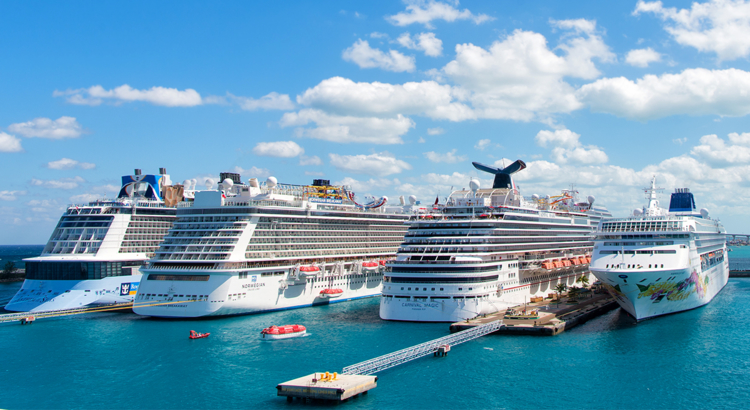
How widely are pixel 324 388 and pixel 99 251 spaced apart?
5065cm

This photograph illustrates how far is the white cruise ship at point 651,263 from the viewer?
189 feet

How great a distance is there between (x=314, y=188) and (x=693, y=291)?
53146 millimetres

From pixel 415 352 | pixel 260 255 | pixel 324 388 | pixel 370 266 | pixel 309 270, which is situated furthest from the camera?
pixel 370 266

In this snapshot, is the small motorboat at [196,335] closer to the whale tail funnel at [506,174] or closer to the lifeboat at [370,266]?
the lifeboat at [370,266]

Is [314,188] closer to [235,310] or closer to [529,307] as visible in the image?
[235,310]

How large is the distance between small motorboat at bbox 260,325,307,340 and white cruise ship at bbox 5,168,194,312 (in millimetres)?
28759

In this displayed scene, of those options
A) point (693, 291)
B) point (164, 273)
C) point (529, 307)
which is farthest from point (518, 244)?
point (164, 273)

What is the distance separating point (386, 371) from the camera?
43312 millimetres

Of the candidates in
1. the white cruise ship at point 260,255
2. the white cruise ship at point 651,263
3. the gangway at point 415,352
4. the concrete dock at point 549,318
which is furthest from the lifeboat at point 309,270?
the white cruise ship at point 651,263

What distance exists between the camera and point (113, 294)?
7338 centimetres

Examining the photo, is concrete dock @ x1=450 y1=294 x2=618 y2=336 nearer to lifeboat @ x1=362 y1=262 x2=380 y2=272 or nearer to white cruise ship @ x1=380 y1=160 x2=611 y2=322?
Result: white cruise ship @ x1=380 y1=160 x2=611 y2=322

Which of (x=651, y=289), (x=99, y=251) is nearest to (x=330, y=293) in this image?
(x=99, y=251)

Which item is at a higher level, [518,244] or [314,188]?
[314,188]

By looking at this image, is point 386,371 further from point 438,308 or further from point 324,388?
point 438,308
